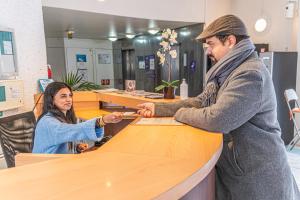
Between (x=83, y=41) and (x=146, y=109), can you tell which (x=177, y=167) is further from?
(x=83, y=41)

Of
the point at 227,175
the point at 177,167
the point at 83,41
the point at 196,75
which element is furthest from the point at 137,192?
the point at 83,41

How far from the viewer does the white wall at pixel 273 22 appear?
444 centimetres

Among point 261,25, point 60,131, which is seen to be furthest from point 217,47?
point 261,25

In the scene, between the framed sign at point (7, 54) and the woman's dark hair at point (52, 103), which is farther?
the framed sign at point (7, 54)

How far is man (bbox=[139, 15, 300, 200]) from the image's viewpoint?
978 mm

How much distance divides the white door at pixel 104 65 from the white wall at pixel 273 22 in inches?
180

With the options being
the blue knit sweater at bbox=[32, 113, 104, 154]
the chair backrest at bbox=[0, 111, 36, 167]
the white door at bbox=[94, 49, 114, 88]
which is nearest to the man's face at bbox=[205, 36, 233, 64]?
the blue knit sweater at bbox=[32, 113, 104, 154]

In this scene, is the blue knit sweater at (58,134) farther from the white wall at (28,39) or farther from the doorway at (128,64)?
the doorway at (128,64)

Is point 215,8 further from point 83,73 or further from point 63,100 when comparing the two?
point 83,73

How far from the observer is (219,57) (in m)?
1.20

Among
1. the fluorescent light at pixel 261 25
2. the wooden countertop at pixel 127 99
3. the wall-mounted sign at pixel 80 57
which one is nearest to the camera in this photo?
the wooden countertop at pixel 127 99

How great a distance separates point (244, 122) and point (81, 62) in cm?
732

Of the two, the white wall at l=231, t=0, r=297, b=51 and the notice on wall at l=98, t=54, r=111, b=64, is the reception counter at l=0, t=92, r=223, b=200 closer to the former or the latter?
the white wall at l=231, t=0, r=297, b=51

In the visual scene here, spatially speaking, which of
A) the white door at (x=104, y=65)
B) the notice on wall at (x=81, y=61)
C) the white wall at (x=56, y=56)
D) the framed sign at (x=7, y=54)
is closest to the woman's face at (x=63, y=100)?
the framed sign at (x=7, y=54)
